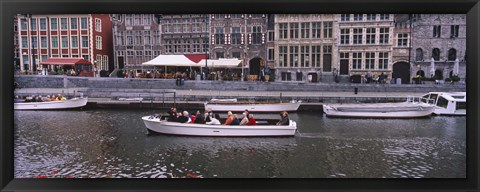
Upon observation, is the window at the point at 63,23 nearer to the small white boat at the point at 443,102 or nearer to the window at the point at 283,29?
the window at the point at 283,29

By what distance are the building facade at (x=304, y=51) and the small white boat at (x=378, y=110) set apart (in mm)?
1052

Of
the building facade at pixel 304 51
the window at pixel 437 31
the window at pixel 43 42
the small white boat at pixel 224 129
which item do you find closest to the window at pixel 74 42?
the window at pixel 43 42

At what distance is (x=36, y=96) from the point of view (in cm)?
1257

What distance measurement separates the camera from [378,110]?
40.8ft

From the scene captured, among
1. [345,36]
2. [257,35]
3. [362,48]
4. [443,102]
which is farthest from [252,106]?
[443,102]

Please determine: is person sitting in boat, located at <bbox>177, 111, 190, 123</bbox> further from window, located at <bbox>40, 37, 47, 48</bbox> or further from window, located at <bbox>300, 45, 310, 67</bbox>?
window, located at <bbox>300, 45, 310, 67</bbox>

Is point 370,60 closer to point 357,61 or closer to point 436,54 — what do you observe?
point 357,61

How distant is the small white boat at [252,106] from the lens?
12125 mm

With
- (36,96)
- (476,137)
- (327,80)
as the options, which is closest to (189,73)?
(327,80)

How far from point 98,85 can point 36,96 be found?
87.2 inches

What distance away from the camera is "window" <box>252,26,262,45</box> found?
13.8m

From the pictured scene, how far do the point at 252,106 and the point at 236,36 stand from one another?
9.93ft

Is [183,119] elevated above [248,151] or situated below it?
above
